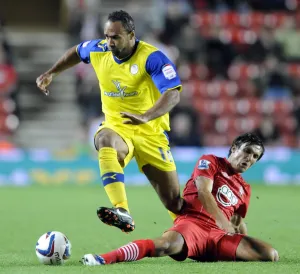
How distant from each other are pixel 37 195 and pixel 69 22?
22.5ft

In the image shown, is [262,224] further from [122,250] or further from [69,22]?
[69,22]

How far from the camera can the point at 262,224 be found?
895 cm

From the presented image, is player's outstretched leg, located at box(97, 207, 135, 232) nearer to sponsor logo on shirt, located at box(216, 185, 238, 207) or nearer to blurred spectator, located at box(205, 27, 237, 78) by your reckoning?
sponsor logo on shirt, located at box(216, 185, 238, 207)

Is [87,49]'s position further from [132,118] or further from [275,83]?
[275,83]

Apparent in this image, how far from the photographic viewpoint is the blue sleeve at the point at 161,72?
6180 millimetres

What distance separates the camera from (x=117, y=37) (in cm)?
621

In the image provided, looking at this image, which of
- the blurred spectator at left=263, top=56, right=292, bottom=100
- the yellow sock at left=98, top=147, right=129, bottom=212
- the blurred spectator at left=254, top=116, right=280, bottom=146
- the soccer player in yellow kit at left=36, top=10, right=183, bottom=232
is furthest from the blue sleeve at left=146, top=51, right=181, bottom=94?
the blurred spectator at left=263, top=56, right=292, bottom=100

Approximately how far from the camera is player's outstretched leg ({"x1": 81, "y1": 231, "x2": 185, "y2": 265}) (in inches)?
209

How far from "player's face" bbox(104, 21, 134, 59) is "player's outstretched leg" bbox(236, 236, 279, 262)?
1776mm

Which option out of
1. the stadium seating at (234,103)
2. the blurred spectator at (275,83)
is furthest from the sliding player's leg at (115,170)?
the blurred spectator at (275,83)

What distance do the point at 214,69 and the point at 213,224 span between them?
1188 cm

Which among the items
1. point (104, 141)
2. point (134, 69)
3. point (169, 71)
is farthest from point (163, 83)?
point (104, 141)

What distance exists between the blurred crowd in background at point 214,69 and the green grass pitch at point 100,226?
7.63 ft

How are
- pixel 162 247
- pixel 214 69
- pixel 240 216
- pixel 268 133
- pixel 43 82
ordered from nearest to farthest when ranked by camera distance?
pixel 162 247
pixel 240 216
pixel 43 82
pixel 268 133
pixel 214 69
